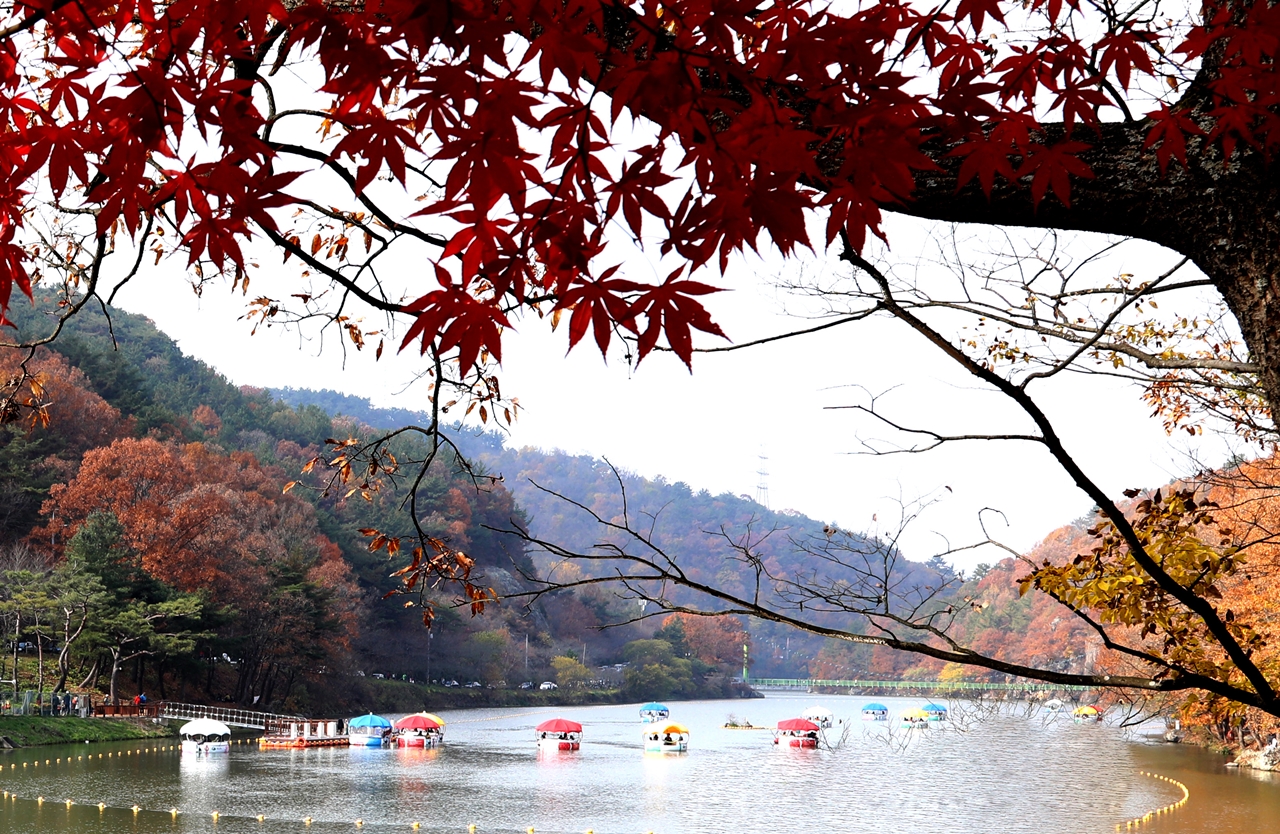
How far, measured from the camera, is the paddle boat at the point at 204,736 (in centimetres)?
2730

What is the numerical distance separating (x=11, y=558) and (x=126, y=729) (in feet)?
23.6

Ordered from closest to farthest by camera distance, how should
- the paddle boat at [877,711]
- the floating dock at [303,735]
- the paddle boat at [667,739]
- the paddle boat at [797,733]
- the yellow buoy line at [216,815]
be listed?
the yellow buoy line at [216,815] → the floating dock at [303,735] → the paddle boat at [667,739] → the paddle boat at [797,733] → the paddle boat at [877,711]

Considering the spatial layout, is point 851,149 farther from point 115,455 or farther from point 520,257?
point 115,455

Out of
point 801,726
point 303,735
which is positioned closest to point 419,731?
point 303,735

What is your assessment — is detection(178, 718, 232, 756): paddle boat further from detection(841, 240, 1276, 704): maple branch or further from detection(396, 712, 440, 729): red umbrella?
detection(841, 240, 1276, 704): maple branch

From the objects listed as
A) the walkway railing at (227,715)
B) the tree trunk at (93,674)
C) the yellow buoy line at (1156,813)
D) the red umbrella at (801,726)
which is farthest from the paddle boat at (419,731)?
the yellow buoy line at (1156,813)

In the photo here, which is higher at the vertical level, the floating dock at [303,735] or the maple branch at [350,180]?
the maple branch at [350,180]

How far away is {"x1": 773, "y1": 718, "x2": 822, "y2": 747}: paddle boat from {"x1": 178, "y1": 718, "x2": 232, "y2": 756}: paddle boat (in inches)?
710

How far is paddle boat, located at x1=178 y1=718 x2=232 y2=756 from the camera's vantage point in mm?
27297

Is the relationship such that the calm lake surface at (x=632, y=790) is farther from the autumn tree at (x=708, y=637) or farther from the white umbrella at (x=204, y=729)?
the autumn tree at (x=708, y=637)

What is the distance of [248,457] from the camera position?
154 ft

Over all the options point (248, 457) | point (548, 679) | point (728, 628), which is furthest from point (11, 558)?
point (728, 628)

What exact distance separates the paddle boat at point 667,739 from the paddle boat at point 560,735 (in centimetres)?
229

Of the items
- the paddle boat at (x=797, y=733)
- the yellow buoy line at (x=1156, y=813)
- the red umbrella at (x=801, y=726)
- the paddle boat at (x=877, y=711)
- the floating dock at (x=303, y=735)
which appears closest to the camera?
the yellow buoy line at (x=1156, y=813)
